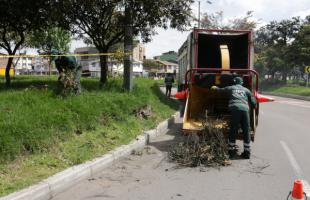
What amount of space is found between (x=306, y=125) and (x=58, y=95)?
8479 millimetres

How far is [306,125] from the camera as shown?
550 inches

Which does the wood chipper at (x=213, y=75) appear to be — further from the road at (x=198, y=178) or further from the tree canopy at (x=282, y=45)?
the tree canopy at (x=282, y=45)

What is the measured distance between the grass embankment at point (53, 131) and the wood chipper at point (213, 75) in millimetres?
1354

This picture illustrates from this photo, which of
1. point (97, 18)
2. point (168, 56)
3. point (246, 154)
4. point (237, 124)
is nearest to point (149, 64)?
point (168, 56)

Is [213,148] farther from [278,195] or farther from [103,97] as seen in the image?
[103,97]

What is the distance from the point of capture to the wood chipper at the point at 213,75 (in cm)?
1069

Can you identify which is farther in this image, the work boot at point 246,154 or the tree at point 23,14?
the tree at point 23,14

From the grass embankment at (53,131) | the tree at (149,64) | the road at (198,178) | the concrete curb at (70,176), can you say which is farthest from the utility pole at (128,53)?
the tree at (149,64)

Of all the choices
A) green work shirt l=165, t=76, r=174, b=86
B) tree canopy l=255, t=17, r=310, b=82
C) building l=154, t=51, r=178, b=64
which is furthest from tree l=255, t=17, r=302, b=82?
building l=154, t=51, r=178, b=64

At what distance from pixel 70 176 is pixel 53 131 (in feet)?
5.29

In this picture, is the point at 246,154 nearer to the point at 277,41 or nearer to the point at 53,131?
the point at 53,131

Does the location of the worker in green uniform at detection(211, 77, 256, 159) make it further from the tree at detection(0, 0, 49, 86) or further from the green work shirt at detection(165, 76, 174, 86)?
the green work shirt at detection(165, 76, 174, 86)

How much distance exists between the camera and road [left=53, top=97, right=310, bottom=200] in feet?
19.5

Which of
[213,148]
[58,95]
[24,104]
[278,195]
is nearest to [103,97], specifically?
[58,95]
